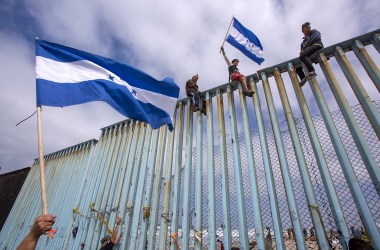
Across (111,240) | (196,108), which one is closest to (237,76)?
(196,108)

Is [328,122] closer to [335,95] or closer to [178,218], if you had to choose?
[335,95]

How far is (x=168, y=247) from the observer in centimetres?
484

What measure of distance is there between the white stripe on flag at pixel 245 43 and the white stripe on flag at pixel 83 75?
93.4 inches

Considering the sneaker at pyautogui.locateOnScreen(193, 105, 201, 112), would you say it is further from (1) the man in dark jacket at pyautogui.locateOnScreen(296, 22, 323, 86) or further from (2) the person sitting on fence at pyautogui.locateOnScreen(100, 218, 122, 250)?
(2) the person sitting on fence at pyautogui.locateOnScreen(100, 218, 122, 250)

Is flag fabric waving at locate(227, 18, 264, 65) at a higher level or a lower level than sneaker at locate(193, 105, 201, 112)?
higher

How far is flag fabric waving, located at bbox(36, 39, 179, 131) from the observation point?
3892 millimetres

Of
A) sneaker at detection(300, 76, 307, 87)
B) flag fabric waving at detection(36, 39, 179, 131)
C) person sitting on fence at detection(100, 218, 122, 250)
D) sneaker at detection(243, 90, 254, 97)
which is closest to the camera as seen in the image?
flag fabric waving at detection(36, 39, 179, 131)

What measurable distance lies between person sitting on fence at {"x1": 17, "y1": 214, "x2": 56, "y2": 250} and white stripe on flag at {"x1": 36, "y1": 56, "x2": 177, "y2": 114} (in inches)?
99.2

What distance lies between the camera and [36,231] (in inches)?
80.0

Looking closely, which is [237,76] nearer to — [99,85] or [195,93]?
[195,93]

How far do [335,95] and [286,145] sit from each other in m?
1.18

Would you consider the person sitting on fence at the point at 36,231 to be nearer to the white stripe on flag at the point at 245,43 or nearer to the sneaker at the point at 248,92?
the sneaker at the point at 248,92

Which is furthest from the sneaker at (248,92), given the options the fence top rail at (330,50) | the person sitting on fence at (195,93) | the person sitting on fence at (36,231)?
the person sitting on fence at (36,231)

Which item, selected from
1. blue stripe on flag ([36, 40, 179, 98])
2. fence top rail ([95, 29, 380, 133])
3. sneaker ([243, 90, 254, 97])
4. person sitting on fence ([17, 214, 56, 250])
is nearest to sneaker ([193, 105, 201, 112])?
fence top rail ([95, 29, 380, 133])
